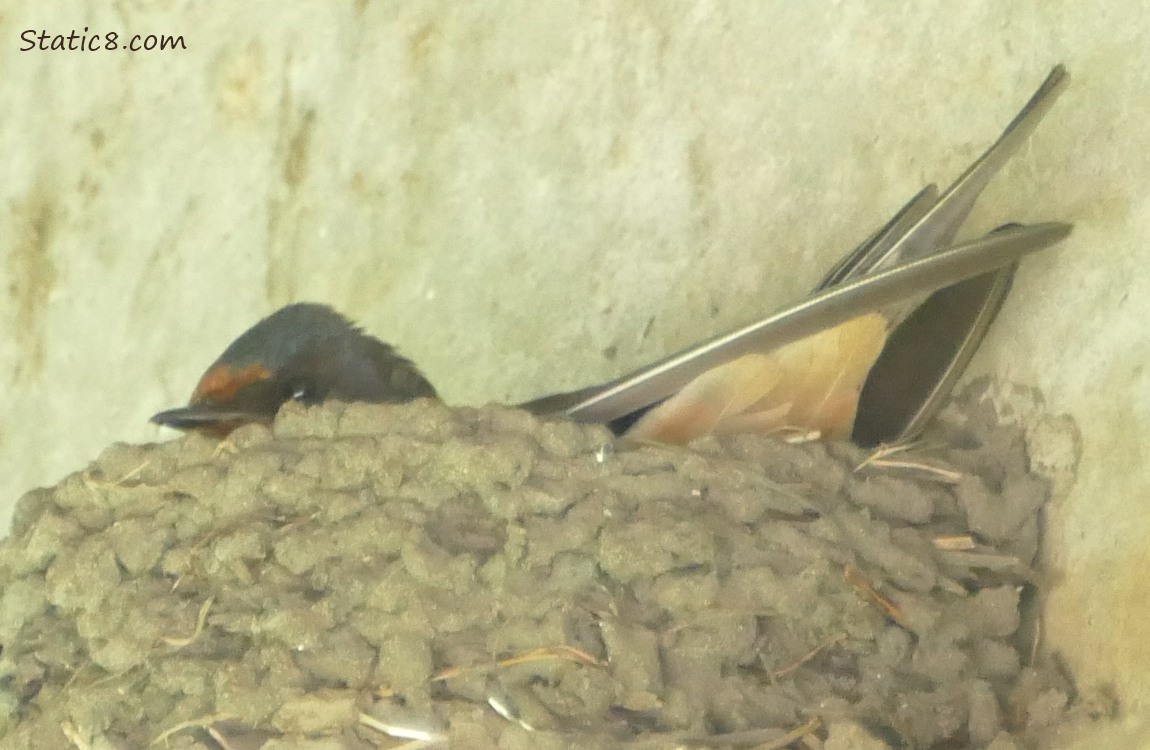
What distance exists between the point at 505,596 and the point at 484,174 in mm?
1247

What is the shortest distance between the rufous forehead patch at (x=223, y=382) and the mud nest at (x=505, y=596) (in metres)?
0.34

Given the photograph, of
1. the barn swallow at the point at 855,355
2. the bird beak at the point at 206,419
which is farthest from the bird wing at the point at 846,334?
the bird beak at the point at 206,419

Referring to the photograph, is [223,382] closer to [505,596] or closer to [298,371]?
[298,371]

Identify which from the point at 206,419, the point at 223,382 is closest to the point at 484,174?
the point at 223,382

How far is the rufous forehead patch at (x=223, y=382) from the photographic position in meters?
2.32

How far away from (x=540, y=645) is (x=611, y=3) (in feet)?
4.58

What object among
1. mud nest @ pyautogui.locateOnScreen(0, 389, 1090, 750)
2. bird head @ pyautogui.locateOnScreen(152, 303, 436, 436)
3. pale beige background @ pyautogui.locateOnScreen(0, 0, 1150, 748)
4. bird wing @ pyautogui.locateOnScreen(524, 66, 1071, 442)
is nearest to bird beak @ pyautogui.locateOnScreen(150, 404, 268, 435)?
bird head @ pyautogui.locateOnScreen(152, 303, 436, 436)

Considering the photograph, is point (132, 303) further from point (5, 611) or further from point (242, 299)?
point (5, 611)

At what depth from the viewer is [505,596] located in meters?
1.76

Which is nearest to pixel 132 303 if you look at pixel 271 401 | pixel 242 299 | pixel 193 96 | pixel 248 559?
pixel 242 299

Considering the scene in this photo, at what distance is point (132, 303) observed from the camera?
2979 millimetres

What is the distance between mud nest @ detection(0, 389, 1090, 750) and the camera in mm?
1699

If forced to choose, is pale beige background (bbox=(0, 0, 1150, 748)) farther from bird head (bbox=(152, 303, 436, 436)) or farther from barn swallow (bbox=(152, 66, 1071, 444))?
bird head (bbox=(152, 303, 436, 436))

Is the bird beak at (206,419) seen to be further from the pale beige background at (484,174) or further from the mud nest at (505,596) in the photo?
the pale beige background at (484,174)
